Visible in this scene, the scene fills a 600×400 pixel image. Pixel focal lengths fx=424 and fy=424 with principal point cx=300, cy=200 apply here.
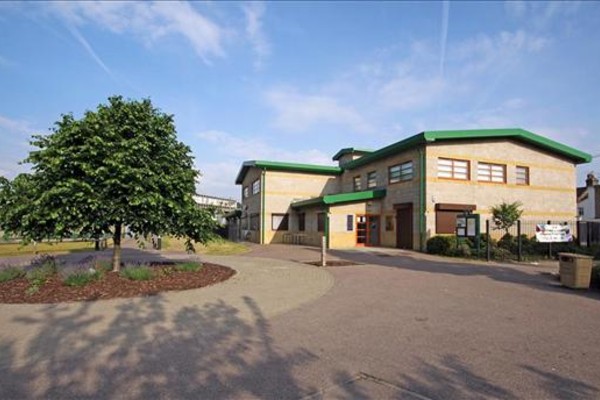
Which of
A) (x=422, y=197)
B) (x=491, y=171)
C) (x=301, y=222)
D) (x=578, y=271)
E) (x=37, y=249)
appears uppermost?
(x=491, y=171)

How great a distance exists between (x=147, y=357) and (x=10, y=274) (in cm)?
738

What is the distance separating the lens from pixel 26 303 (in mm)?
8195

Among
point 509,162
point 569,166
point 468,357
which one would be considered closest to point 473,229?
point 509,162

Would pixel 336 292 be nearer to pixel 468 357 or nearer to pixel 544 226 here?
pixel 468 357

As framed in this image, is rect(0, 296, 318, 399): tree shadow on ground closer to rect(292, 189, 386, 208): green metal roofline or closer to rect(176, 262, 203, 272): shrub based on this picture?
rect(176, 262, 203, 272): shrub

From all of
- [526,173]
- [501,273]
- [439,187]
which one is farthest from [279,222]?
[501,273]

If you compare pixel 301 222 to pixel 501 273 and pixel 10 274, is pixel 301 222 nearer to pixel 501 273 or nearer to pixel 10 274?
pixel 501 273

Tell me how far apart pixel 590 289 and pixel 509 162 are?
1632 cm

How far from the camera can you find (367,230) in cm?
2694

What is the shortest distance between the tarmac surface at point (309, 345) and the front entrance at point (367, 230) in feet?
54.9

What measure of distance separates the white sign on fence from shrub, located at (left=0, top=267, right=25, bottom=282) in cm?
1903

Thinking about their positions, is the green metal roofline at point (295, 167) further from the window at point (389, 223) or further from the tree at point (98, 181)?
the tree at point (98, 181)

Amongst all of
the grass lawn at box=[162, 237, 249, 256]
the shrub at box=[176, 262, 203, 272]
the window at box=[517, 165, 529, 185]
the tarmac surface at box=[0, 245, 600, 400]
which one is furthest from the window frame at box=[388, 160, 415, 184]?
the shrub at box=[176, 262, 203, 272]

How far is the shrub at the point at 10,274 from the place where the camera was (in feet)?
33.2
